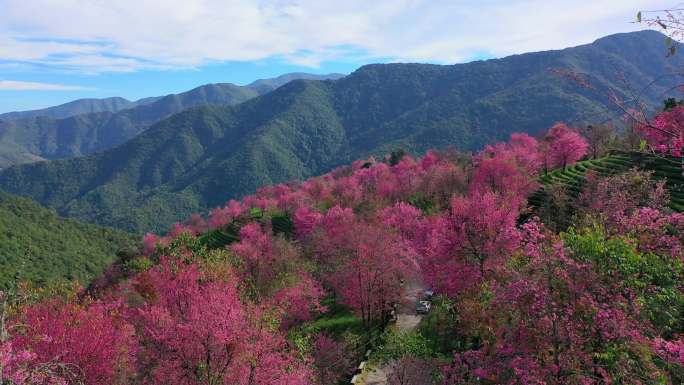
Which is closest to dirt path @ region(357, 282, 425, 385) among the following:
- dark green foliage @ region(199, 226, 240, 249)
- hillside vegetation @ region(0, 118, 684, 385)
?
hillside vegetation @ region(0, 118, 684, 385)

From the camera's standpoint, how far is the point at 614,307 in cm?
1216

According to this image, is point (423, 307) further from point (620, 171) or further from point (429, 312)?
point (620, 171)

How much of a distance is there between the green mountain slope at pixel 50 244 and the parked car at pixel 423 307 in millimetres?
76823

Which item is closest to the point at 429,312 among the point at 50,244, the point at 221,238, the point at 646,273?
the point at 646,273

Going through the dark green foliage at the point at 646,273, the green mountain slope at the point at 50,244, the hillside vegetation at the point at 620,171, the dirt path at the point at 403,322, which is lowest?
the green mountain slope at the point at 50,244

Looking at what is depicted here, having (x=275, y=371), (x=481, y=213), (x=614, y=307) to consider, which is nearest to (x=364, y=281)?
(x=481, y=213)

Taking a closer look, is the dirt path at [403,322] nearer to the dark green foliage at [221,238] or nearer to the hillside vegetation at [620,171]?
the hillside vegetation at [620,171]

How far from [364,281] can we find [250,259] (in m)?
16.5

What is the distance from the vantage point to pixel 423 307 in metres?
36.8

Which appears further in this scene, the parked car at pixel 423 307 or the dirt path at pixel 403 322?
the parked car at pixel 423 307

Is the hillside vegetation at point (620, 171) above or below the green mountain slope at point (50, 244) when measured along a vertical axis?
above

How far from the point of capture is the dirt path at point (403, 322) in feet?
87.5

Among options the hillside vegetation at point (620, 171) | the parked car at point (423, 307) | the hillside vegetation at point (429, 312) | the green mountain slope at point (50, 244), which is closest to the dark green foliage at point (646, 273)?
the hillside vegetation at point (429, 312)

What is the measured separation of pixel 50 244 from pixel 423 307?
387ft
